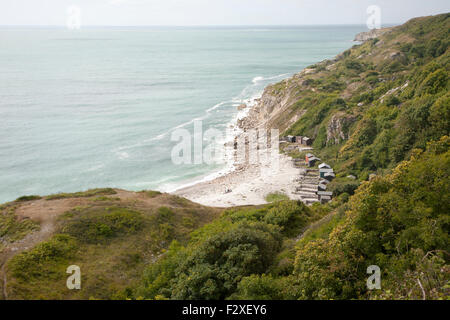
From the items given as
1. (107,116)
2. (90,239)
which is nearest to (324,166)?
(90,239)

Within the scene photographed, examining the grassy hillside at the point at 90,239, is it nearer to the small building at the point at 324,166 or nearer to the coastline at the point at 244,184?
the coastline at the point at 244,184

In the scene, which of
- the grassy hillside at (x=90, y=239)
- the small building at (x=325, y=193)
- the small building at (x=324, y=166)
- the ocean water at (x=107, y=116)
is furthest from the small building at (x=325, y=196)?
the ocean water at (x=107, y=116)

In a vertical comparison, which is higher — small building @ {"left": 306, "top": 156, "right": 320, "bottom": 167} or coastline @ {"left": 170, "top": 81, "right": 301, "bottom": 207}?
small building @ {"left": 306, "top": 156, "right": 320, "bottom": 167}

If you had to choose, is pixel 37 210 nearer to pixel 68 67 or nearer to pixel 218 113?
pixel 218 113

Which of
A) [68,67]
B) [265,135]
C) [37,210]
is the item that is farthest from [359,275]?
[68,67]

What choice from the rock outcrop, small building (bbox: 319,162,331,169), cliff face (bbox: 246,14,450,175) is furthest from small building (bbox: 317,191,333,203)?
the rock outcrop

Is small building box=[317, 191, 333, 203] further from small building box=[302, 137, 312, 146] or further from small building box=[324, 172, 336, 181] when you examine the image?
small building box=[302, 137, 312, 146]

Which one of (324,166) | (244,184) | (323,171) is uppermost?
(324,166)

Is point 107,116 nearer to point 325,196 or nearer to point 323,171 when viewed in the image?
point 323,171

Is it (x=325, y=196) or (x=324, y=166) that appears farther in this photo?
(x=324, y=166)
